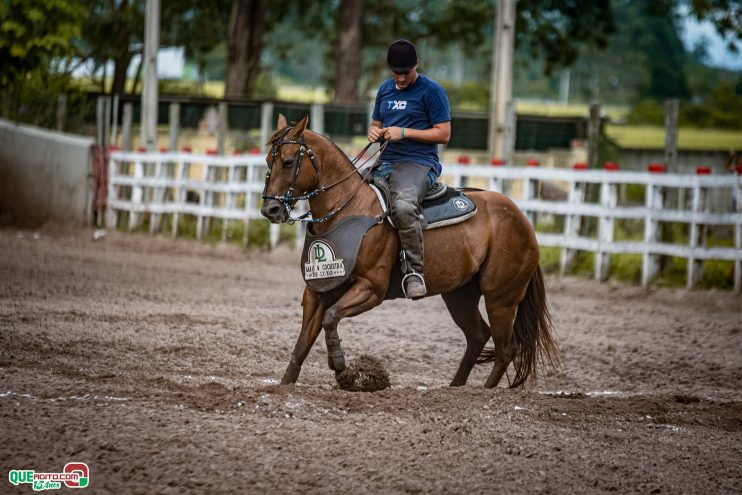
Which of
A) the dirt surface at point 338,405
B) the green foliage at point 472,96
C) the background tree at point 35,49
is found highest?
the green foliage at point 472,96

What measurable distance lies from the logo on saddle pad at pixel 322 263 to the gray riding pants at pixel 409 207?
555 millimetres

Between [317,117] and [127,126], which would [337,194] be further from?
[127,126]

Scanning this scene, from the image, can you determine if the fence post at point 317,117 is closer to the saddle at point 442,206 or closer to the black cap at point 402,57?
the saddle at point 442,206

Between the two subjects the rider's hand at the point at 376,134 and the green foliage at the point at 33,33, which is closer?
the rider's hand at the point at 376,134

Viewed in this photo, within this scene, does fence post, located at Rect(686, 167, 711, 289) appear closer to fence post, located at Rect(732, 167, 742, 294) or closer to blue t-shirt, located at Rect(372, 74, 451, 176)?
fence post, located at Rect(732, 167, 742, 294)

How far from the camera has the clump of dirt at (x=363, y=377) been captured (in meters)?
7.33

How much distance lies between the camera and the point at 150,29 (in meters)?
20.6

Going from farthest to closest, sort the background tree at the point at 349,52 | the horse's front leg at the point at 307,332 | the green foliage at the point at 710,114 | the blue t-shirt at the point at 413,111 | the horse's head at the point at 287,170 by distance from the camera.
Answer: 1. the green foliage at the point at 710,114
2. the background tree at the point at 349,52
3. the blue t-shirt at the point at 413,111
4. the horse's front leg at the point at 307,332
5. the horse's head at the point at 287,170

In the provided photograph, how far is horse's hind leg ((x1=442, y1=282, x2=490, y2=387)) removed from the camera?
8.31 metres

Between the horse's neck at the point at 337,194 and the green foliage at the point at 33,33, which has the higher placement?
the green foliage at the point at 33,33

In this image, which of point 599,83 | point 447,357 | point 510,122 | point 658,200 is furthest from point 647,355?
point 599,83

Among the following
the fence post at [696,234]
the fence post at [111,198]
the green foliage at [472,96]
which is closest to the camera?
the fence post at [696,234]

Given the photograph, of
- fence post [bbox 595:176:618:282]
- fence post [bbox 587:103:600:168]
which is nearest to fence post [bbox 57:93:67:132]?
fence post [bbox 587:103:600:168]

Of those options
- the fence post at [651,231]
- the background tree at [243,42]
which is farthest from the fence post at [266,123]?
the background tree at [243,42]
